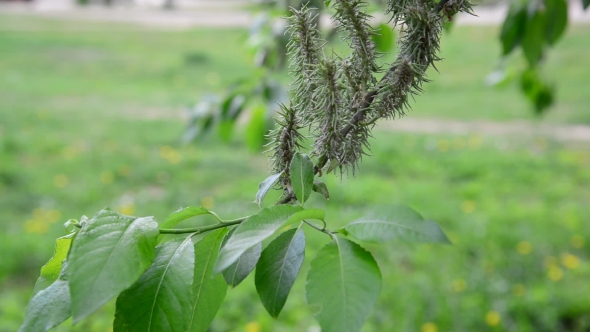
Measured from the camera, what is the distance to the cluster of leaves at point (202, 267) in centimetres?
48

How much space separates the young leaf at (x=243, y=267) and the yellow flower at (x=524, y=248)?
131 inches

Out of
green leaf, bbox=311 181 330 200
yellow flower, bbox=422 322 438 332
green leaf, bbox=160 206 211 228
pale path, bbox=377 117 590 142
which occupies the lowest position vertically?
pale path, bbox=377 117 590 142

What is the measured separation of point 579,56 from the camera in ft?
34.0

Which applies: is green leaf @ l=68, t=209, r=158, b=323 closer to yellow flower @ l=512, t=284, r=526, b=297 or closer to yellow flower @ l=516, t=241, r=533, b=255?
yellow flower @ l=512, t=284, r=526, b=297

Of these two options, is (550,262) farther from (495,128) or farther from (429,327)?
(495,128)

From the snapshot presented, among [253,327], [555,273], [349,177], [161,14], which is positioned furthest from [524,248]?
[161,14]

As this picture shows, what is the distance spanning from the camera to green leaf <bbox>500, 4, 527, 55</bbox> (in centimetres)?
167

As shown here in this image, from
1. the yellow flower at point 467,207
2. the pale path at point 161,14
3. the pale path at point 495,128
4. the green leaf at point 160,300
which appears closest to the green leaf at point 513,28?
the green leaf at point 160,300

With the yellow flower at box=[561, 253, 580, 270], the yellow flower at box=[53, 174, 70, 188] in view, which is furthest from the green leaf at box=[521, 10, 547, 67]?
the yellow flower at box=[53, 174, 70, 188]

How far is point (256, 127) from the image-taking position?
2092mm

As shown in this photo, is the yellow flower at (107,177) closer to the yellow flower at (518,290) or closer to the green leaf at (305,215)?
the yellow flower at (518,290)

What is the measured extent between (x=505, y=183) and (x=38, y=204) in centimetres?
377

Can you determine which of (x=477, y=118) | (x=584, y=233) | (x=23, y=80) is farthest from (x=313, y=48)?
(x=23, y=80)

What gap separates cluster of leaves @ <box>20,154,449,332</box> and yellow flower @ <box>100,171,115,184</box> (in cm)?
439
